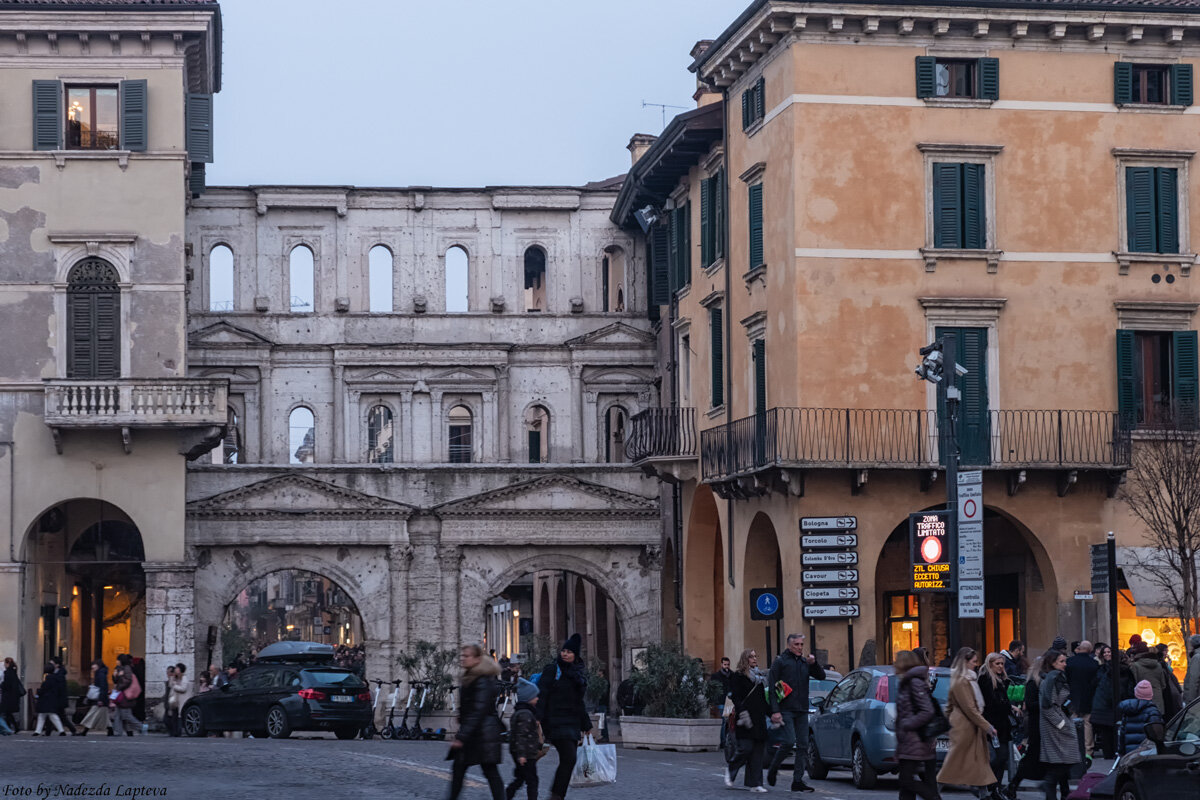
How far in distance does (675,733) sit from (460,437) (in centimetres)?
2353

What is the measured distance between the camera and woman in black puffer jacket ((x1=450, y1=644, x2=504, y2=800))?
58.9 feet

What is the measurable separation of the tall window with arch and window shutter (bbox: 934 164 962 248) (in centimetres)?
1847

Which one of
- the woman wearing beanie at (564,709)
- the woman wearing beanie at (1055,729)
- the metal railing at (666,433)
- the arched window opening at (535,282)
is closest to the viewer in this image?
the woman wearing beanie at (564,709)

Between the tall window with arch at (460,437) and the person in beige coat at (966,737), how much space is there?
34.1 metres

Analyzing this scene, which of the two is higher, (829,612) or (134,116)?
(134,116)

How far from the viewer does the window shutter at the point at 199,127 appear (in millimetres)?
45875

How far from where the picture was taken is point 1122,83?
3812 centimetres

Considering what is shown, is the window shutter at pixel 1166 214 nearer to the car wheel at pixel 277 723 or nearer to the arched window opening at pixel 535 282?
the car wheel at pixel 277 723

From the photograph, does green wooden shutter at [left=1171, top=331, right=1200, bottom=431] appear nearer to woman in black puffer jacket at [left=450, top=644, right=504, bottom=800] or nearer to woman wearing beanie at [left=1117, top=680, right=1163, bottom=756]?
woman wearing beanie at [left=1117, top=680, right=1163, bottom=756]

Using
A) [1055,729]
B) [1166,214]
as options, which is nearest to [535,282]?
[1166,214]

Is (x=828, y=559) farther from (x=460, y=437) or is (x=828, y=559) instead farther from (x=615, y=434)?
(x=460, y=437)

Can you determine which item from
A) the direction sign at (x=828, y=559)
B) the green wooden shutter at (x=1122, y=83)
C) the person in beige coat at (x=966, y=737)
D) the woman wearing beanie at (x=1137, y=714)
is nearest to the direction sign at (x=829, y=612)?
the direction sign at (x=828, y=559)

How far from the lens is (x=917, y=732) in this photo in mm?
18828

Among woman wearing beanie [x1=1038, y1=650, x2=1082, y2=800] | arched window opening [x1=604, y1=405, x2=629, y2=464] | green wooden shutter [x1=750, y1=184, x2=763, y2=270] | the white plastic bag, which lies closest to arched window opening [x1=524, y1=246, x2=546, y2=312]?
arched window opening [x1=604, y1=405, x2=629, y2=464]
